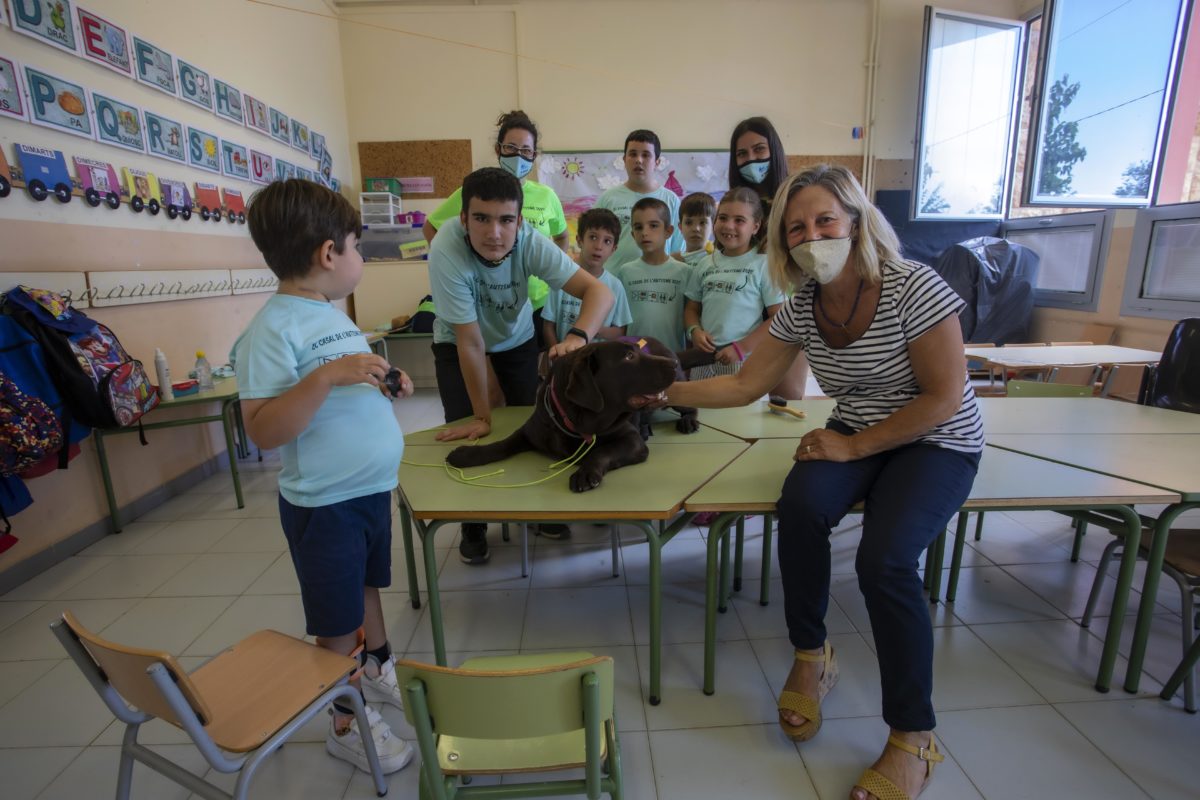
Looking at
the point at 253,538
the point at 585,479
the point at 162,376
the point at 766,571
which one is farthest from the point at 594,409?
the point at 162,376

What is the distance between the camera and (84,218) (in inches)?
114

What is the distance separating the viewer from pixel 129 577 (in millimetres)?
2613

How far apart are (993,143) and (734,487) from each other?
6.61 meters

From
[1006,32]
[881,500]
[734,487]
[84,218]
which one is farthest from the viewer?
[1006,32]

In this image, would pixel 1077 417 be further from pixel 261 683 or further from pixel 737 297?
pixel 261 683

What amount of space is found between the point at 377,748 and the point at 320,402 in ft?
3.19

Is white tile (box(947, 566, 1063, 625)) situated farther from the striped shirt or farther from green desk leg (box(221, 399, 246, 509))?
green desk leg (box(221, 399, 246, 509))

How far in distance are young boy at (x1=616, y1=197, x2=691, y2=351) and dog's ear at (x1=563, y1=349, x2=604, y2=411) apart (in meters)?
1.11

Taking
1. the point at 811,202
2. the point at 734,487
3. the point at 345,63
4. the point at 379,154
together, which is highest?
the point at 345,63

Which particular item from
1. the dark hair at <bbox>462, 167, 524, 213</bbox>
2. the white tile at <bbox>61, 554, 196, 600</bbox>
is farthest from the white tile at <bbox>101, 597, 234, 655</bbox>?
the dark hair at <bbox>462, 167, 524, 213</bbox>

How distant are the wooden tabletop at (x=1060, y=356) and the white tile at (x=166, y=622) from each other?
14.6 ft

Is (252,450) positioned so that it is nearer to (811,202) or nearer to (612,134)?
(811,202)

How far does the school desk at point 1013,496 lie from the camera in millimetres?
1609

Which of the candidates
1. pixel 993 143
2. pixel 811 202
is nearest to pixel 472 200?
pixel 811 202
